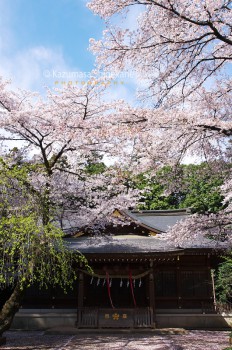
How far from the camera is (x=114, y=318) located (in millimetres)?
12852

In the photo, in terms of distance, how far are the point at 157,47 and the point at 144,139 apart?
2.82 meters

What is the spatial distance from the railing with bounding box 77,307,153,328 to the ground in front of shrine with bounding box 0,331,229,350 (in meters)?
0.80

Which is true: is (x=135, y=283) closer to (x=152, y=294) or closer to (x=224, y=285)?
(x=152, y=294)

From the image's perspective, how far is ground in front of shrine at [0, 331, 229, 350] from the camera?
923cm

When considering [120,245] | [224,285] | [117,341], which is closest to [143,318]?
[117,341]

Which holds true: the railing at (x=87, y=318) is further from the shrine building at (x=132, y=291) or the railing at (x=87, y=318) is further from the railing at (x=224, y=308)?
the railing at (x=224, y=308)

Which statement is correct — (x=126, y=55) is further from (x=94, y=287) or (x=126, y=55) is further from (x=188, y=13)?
(x=94, y=287)

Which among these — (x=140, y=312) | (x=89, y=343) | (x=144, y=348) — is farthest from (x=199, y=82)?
(x=140, y=312)

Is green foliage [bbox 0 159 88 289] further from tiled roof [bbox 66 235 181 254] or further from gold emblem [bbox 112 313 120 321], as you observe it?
gold emblem [bbox 112 313 120 321]

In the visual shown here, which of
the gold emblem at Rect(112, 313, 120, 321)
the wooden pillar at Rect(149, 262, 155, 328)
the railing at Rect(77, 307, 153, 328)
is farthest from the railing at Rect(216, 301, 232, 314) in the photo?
the gold emblem at Rect(112, 313, 120, 321)

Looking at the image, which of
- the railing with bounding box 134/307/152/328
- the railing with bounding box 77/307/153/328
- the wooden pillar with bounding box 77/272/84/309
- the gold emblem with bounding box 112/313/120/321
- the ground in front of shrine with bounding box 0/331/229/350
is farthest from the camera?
the wooden pillar with bounding box 77/272/84/309

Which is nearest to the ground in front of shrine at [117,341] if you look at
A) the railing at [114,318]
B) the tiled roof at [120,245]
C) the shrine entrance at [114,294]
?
the railing at [114,318]

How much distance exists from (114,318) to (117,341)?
100 inches

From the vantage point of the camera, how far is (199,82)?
7.52 metres
